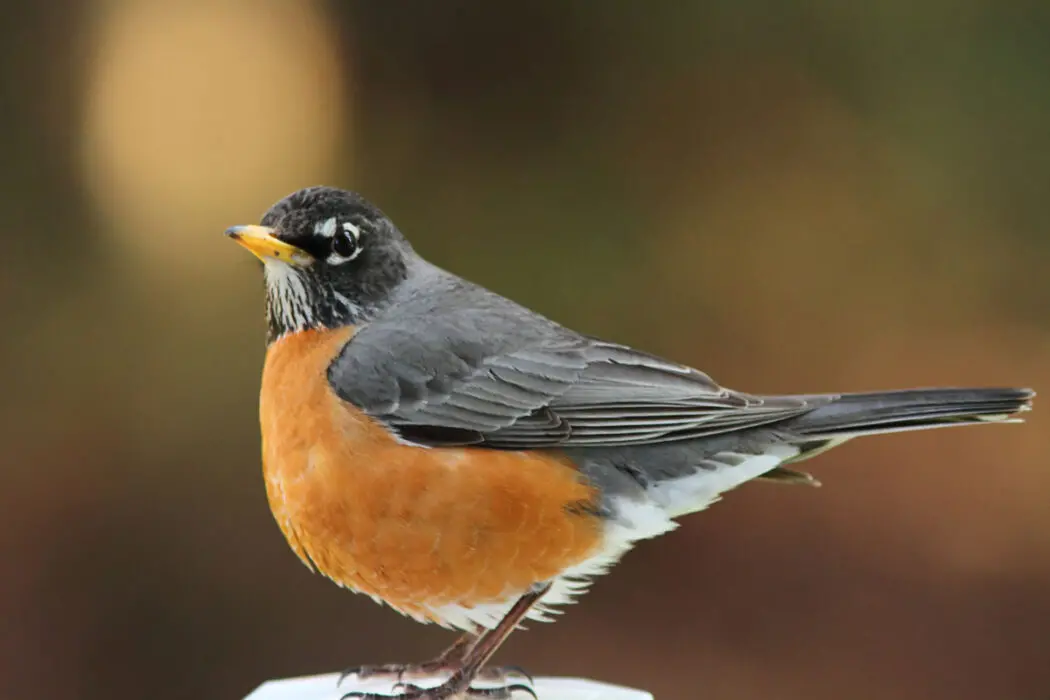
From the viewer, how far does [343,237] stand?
2908 mm

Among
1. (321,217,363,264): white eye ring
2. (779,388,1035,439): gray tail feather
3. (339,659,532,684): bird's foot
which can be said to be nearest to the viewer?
(779,388,1035,439): gray tail feather

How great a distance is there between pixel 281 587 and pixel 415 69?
229 cm

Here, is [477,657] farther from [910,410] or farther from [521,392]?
[910,410]

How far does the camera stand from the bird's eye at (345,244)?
9.48 ft

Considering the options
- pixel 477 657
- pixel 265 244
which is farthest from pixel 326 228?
pixel 477 657

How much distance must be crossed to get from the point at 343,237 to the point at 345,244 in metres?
0.03

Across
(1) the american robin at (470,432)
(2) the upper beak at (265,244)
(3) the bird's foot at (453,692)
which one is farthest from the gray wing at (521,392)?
(3) the bird's foot at (453,692)

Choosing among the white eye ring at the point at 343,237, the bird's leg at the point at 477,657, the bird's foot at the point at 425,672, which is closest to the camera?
the bird's leg at the point at 477,657

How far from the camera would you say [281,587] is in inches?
193

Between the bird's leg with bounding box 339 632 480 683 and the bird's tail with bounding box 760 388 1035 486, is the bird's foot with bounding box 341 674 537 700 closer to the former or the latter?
the bird's leg with bounding box 339 632 480 683

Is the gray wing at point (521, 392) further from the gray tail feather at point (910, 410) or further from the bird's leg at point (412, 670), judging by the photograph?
the bird's leg at point (412, 670)

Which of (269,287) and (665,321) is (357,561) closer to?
(269,287)

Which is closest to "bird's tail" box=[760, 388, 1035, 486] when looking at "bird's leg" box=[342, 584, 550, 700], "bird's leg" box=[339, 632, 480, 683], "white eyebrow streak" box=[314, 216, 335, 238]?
"bird's leg" box=[342, 584, 550, 700]

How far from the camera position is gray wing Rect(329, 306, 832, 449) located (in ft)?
9.12
